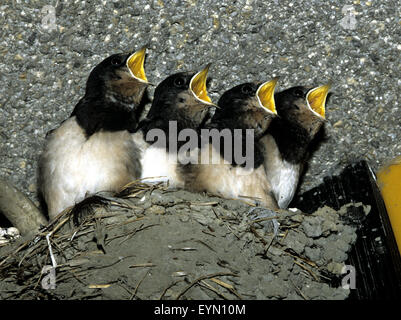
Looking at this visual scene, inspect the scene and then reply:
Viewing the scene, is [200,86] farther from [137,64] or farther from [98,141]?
[98,141]

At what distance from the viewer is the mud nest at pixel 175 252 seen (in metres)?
2.59

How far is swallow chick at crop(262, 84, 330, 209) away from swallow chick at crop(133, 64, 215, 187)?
362 mm

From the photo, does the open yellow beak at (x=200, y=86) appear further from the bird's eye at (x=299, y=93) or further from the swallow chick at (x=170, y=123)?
the bird's eye at (x=299, y=93)

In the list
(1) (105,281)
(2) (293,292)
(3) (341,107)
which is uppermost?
(3) (341,107)

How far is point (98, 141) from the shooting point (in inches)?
122

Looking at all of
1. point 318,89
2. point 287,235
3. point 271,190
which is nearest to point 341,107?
point 318,89

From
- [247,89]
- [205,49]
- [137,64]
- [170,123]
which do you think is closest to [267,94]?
[247,89]

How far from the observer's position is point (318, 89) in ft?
11.0

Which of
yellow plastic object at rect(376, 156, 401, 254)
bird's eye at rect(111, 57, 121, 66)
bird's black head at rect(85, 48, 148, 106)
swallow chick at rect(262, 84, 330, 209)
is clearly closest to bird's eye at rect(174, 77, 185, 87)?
bird's black head at rect(85, 48, 148, 106)

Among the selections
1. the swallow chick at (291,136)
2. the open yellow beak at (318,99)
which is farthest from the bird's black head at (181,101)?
the open yellow beak at (318,99)

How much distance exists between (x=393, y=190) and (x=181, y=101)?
95cm

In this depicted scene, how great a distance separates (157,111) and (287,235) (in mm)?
801
